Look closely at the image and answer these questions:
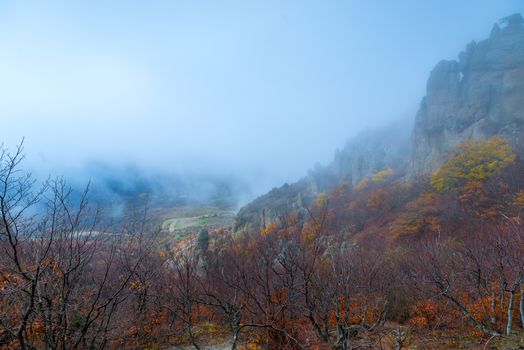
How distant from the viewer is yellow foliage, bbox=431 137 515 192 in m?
35.2

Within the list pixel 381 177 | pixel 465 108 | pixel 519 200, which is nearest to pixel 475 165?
pixel 519 200

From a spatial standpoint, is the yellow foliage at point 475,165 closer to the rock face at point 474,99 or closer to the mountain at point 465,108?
the mountain at point 465,108

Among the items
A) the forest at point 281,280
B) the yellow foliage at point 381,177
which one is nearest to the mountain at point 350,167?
the yellow foliage at point 381,177

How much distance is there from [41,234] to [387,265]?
19.0 meters

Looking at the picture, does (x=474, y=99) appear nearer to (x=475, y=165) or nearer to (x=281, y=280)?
(x=475, y=165)

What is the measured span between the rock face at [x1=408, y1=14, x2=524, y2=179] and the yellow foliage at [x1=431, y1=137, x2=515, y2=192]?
19.9ft

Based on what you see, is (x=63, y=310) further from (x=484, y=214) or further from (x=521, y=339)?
(x=484, y=214)

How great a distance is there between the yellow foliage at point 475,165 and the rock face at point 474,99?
606 cm

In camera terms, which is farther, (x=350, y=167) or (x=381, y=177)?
(x=350, y=167)

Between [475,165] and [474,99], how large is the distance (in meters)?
28.4

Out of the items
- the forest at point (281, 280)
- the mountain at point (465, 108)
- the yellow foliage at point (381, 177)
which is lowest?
the forest at point (281, 280)

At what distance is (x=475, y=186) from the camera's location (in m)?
32.4

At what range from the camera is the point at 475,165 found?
3744 cm

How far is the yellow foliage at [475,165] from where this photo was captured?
3520 cm
